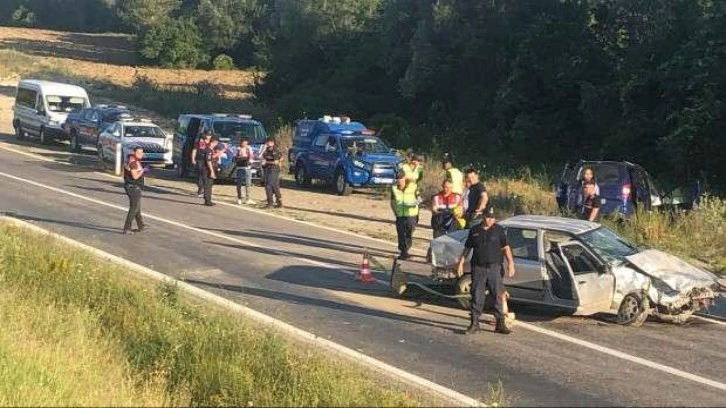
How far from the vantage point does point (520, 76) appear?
35.7 metres

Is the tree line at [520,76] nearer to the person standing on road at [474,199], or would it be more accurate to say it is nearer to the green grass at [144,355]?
the person standing on road at [474,199]

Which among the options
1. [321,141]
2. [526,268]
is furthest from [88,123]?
[526,268]

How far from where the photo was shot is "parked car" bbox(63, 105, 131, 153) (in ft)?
112

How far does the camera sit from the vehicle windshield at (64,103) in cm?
3731

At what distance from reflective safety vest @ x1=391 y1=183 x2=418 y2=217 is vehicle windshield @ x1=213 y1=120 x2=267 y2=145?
12.5m

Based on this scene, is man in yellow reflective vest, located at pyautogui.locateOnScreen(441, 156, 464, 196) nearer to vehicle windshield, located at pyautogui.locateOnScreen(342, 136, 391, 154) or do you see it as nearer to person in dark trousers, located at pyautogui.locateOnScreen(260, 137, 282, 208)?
person in dark trousers, located at pyautogui.locateOnScreen(260, 137, 282, 208)

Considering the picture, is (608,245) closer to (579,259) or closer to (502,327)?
(579,259)

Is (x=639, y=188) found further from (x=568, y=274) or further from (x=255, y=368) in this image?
(x=255, y=368)

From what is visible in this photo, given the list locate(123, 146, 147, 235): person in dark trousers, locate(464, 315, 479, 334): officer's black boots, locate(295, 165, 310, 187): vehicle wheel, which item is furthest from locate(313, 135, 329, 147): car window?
locate(464, 315, 479, 334): officer's black boots

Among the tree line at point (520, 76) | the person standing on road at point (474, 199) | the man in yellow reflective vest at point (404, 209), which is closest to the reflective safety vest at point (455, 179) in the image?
the man in yellow reflective vest at point (404, 209)

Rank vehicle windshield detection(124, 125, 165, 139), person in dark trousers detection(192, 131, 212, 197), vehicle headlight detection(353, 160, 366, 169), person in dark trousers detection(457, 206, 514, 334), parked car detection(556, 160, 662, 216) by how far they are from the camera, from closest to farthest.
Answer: person in dark trousers detection(457, 206, 514, 334), parked car detection(556, 160, 662, 216), person in dark trousers detection(192, 131, 212, 197), vehicle headlight detection(353, 160, 366, 169), vehicle windshield detection(124, 125, 165, 139)

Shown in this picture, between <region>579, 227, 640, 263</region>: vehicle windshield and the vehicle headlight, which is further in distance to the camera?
the vehicle headlight

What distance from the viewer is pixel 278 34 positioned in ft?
180

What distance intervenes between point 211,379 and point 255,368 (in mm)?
438
